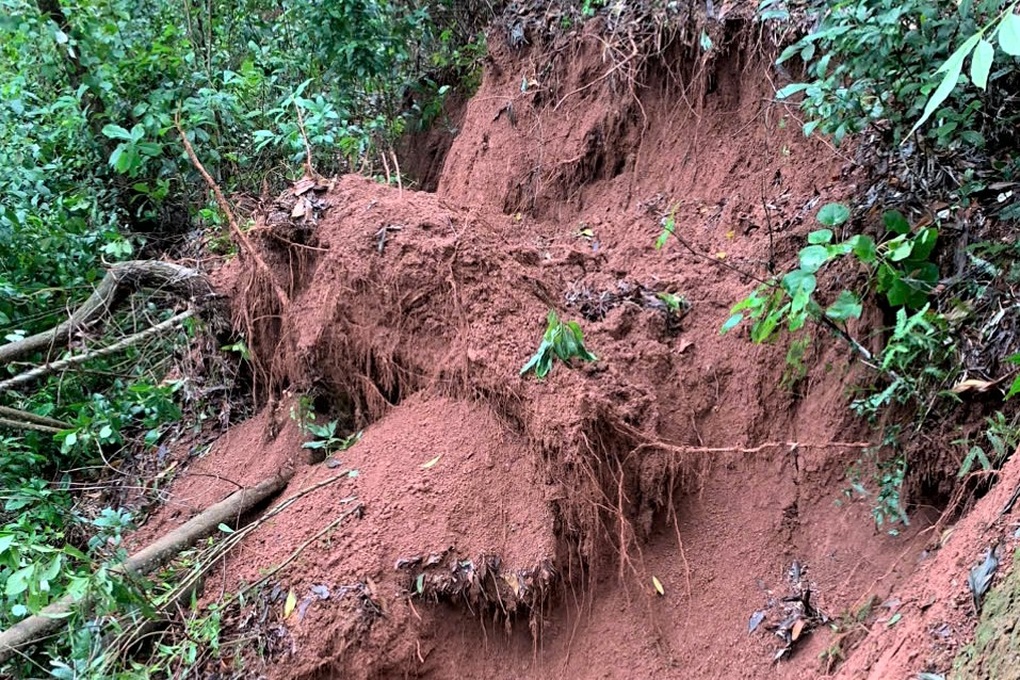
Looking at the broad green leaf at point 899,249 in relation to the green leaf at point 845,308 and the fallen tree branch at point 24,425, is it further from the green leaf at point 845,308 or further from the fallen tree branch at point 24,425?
the fallen tree branch at point 24,425

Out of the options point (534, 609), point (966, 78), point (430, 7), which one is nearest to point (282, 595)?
point (534, 609)

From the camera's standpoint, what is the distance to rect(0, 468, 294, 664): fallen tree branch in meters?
3.73

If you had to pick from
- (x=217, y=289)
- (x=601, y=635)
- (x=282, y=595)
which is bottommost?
(x=601, y=635)

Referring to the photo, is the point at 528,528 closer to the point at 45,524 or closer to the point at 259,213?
the point at 259,213

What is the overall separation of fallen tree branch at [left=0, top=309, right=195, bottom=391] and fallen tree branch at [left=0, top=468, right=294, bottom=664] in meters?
1.75

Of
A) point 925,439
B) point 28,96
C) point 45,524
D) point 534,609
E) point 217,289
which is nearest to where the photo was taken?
point 925,439

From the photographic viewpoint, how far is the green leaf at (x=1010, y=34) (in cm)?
144

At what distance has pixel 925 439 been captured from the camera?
3.40 meters

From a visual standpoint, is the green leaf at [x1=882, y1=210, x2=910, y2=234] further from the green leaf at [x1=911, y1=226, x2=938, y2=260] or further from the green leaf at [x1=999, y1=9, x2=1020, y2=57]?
the green leaf at [x1=999, y1=9, x2=1020, y2=57]

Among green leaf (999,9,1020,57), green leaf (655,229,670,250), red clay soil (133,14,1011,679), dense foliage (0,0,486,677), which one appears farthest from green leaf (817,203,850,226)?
dense foliage (0,0,486,677)

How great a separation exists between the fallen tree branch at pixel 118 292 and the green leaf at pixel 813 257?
13.8ft

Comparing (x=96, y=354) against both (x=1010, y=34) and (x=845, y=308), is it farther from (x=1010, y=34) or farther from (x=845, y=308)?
(x=1010, y=34)

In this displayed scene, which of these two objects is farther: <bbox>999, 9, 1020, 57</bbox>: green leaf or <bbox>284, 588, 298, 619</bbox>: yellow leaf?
<bbox>284, 588, 298, 619</bbox>: yellow leaf

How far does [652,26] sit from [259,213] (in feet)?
10.1
